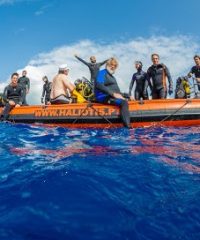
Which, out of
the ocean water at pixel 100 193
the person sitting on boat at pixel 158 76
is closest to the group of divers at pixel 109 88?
the person sitting on boat at pixel 158 76

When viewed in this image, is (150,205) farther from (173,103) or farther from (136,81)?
(136,81)

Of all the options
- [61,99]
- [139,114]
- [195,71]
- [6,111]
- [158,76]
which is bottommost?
[139,114]

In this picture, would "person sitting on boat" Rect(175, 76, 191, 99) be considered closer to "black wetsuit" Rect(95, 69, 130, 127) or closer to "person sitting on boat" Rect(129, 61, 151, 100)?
"person sitting on boat" Rect(129, 61, 151, 100)

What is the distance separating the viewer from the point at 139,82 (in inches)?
477

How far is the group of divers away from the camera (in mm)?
9531

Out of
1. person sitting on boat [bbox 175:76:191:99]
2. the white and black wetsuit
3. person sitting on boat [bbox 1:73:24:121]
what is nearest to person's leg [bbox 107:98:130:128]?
the white and black wetsuit

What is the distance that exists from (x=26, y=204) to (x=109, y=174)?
1.18 meters

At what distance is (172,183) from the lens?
160 inches

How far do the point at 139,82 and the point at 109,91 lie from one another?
109 inches

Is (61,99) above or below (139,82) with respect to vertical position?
below

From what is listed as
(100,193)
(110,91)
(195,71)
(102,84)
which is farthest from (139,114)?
(100,193)

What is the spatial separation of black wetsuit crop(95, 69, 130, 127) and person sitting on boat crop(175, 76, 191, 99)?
2.74m

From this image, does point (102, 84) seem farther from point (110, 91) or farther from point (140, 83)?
point (140, 83)

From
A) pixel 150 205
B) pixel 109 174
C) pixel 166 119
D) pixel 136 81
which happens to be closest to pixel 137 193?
pixel 150 205
